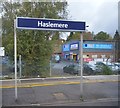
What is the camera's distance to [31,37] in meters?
19.9

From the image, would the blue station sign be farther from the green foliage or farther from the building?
the building

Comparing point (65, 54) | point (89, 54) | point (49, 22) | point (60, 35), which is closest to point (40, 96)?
point (49, 22)

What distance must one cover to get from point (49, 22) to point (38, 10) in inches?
427

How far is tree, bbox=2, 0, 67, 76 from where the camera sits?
19625 mm

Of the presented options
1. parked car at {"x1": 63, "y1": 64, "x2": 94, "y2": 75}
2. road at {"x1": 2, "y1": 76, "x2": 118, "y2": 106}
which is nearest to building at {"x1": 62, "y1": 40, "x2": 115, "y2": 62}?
parked car at {"x1": 63, "y1": 64, "x2": 94, "y2": 75}

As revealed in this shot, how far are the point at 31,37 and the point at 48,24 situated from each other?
10002mm

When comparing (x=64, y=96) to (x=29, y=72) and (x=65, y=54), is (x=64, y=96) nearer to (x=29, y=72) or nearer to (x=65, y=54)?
(x=29, y=72)

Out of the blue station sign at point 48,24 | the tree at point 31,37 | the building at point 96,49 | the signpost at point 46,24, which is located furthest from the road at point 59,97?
the building at point 96,49

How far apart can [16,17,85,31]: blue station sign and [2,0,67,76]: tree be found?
9.53m

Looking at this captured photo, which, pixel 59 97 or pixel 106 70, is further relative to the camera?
pixel 106 70

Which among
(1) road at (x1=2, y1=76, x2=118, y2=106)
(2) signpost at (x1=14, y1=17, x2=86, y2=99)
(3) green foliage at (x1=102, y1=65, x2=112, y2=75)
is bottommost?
(1) road at (x1=2, y1=76, x2=118, y2=106)

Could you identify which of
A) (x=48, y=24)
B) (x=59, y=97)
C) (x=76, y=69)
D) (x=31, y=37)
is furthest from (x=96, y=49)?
(x=48, y=24)

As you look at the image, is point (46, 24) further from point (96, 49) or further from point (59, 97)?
point (96, 49)

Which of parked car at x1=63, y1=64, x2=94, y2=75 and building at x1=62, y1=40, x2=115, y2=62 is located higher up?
building at x1=62, y1=40, x2=115, y2=62
